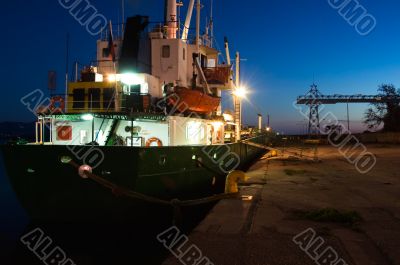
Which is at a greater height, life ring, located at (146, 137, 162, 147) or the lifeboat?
the lifeboat

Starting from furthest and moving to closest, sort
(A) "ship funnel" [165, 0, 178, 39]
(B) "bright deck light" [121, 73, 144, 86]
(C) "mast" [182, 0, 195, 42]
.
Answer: (C) "mast" [182, 0, 195, 42] < (A) "ship funnel" [165, 0, 178, 39] < (B) "bright deck light" [121, 73, 144, 86]

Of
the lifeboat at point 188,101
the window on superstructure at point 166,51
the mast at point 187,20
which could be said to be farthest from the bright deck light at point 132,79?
the mast at point 187,20

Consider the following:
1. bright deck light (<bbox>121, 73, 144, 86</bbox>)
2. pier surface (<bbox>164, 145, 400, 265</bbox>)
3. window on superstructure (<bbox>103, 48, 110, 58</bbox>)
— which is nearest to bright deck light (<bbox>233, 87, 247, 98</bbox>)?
window on superstructure (<bbox>103, 48, 110, 58</bbox>)

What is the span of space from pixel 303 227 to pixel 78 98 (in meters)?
9.22

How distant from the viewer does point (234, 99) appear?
24.2 m

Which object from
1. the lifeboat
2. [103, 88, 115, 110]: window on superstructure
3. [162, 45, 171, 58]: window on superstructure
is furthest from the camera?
[162, 45, 171, 58]: window on superstructure

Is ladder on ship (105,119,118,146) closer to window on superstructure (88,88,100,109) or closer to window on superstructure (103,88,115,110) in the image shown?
window on superstructure (103,88,115,110)

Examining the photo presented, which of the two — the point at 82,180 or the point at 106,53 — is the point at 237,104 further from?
the point at 82,180

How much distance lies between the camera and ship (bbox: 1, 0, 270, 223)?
36.4 ft

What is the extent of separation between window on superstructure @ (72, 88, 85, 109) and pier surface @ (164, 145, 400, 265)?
21.0 feet

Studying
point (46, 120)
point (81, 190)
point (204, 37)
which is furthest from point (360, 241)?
point (204, 37)

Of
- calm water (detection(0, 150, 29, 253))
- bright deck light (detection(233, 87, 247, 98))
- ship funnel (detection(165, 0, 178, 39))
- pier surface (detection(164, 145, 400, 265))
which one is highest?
ship funnel (detection(165, 0, 178, 39))

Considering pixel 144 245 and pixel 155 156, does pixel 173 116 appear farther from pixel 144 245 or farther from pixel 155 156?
pixel 144 245

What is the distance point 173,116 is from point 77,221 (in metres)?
4.82
